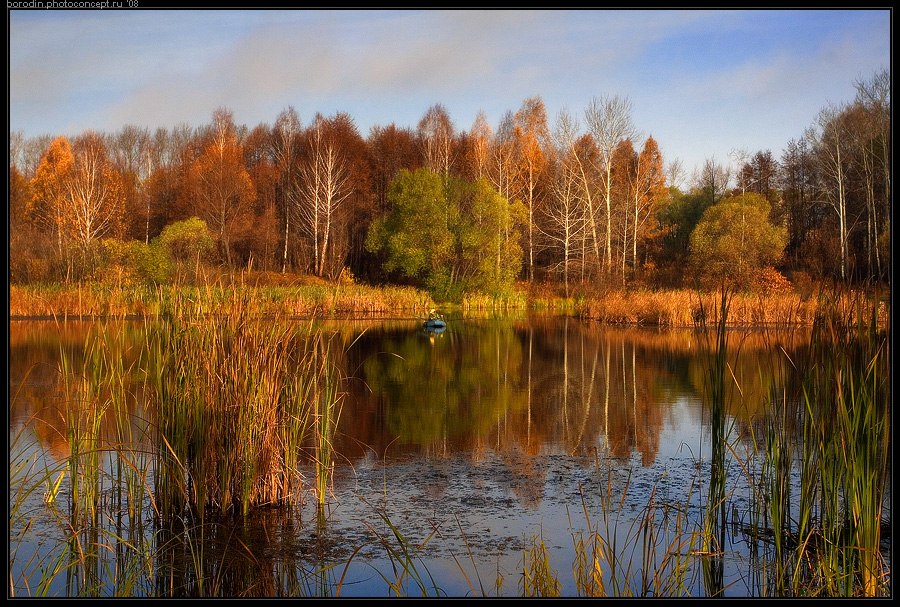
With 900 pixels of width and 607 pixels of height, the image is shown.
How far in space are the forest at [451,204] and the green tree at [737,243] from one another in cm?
8

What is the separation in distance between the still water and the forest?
15.5 metres

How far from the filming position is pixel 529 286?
3538 centimetres

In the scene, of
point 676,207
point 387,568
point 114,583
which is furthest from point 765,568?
point 676,207

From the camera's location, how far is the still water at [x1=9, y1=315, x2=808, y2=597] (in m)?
3.94

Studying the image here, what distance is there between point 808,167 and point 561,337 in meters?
26.8

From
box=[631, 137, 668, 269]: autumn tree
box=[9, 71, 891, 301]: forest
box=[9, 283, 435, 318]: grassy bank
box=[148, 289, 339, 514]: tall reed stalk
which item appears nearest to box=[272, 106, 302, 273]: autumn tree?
box=[9, 71, 891, 301]: forest

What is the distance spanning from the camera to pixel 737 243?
31453 millimetres

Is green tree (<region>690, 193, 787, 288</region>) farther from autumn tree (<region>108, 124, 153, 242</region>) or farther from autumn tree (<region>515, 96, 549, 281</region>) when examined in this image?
autumn tree (<region>108, 124, 153, 242</region>)

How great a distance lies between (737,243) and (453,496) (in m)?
28.9

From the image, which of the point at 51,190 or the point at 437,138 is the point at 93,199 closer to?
the point at 51,190

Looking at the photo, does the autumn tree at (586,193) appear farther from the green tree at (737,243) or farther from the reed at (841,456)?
the reed at (841,456)

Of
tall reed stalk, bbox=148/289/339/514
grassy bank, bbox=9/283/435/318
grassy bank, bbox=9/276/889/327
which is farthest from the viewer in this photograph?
grassy bank, bbox=9/276/889/327

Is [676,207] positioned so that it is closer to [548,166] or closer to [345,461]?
[548,166]

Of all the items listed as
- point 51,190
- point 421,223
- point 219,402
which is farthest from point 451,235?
point 219,402
